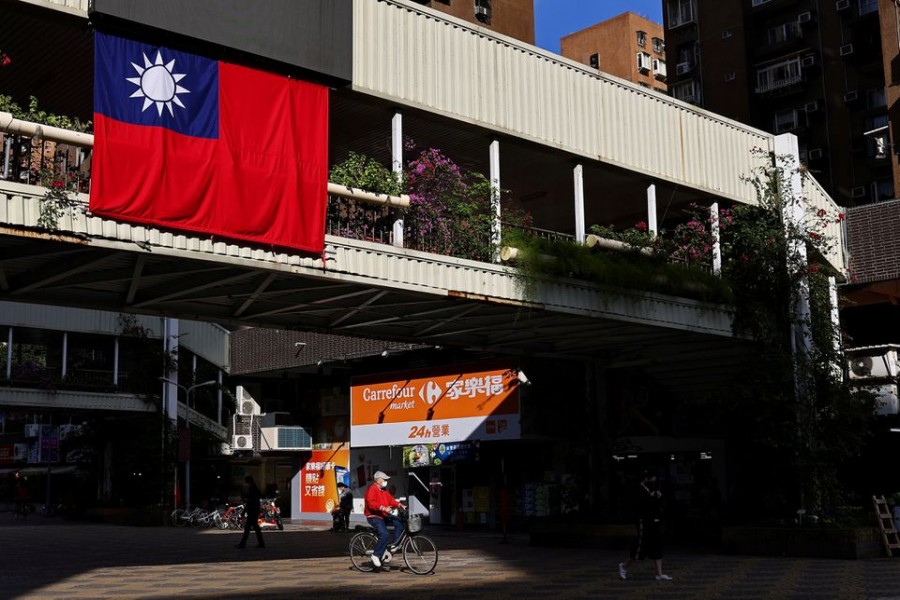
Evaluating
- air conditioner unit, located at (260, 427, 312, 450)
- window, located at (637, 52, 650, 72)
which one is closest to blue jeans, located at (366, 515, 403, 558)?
air conditioner unit, located at (260, 427, 312, 450)

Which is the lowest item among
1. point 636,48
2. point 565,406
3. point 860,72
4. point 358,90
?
point 565,406

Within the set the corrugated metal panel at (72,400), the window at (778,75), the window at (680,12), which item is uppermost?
the window at (680,12)

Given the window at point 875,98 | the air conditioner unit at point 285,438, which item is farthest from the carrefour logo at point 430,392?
the window at point 875,98

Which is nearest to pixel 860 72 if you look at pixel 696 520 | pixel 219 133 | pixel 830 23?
pixel 830 23

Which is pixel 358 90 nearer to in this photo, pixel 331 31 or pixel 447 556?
pixel 331 31

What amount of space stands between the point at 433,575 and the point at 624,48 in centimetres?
6606

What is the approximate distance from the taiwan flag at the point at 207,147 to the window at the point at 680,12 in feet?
162

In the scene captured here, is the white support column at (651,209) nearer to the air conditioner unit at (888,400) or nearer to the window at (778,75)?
the air conditioner unit at (888,400)

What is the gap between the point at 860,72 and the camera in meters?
52.7

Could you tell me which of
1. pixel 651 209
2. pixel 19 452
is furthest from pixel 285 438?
pixel 19 452

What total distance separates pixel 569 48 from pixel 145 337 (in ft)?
163

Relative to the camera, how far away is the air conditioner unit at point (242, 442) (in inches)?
1503

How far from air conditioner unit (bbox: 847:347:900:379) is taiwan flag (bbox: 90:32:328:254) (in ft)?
47.1

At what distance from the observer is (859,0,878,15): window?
5166cm
